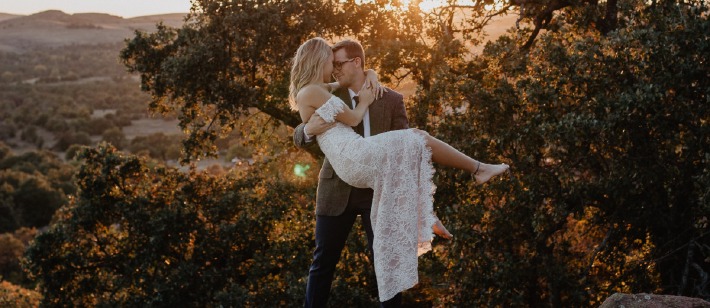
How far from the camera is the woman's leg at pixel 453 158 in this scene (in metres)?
4.69

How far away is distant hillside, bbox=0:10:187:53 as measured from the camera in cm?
11241

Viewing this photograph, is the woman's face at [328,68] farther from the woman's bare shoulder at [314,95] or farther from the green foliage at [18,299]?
the green foliage at [18,299]

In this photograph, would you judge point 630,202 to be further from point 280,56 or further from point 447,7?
point 280,56

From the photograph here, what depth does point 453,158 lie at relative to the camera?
479cm

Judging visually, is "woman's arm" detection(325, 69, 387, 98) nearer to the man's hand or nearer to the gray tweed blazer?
the gray tweed blazer

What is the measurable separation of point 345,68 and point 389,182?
856mm

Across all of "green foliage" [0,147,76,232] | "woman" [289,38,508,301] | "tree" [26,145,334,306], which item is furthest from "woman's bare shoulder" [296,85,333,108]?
"green foliage" [0,147,76,232]

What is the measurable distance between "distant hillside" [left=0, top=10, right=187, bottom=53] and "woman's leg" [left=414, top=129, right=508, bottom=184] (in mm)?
105771

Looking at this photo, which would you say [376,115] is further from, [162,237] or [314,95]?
[162,237]

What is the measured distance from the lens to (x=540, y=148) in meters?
8.62

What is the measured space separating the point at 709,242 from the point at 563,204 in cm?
180

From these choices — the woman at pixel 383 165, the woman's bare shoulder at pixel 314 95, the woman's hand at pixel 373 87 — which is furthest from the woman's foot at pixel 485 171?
the woman's bare shoulder at pixel 314 95

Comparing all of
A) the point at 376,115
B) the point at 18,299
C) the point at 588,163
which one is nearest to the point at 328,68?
the point at 376,115

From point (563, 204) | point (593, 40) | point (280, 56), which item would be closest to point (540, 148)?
point (563, 204)
